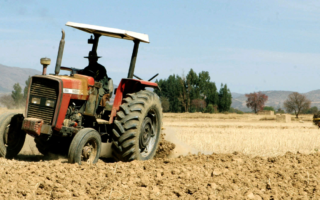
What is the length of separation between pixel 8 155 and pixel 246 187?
4097 millimetres

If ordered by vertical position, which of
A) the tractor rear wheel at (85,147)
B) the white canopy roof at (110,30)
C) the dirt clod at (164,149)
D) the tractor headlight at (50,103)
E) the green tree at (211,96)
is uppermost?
the green tree at (211,96)

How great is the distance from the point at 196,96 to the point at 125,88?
5566cm

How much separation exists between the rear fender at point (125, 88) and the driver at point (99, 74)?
0.31m

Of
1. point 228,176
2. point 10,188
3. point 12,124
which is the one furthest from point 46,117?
point 228,176

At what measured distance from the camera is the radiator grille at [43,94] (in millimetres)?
5953

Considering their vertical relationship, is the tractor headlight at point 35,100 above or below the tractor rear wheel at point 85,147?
above

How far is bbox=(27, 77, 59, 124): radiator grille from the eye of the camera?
5.95 meters

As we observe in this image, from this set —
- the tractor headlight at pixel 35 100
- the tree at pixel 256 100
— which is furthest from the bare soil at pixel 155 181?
the tree at pixel 256 100

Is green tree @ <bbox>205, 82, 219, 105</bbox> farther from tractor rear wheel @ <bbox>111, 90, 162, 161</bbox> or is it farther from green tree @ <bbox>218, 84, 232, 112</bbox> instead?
tractor rear wheel @ <bbox>111, 90, 162, 161</bbox>

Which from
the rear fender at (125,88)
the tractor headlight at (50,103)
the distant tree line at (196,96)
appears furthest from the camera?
the distant tree line at (196,96)

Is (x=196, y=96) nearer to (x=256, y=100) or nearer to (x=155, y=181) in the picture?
(x=256, y=100)

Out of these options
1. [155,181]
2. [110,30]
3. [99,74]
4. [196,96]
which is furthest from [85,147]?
[196,96]

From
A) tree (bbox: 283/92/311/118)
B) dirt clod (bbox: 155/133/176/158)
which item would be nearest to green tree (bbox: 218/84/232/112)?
tree (bbox: 283/92/311/118)

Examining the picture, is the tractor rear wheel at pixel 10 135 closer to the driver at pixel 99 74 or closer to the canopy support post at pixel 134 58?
the driver at pixel 99 74
